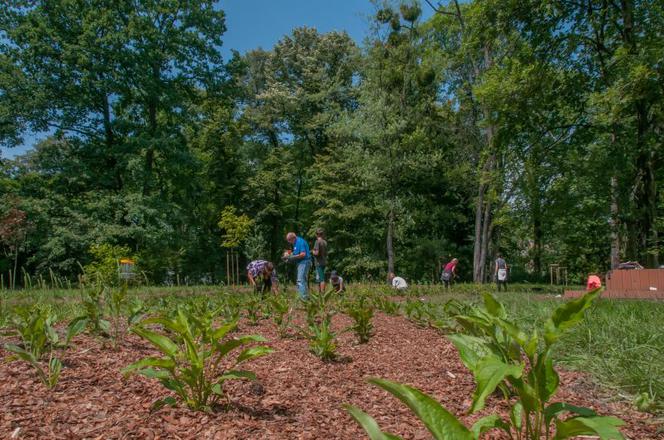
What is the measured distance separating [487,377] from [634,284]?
12.4m

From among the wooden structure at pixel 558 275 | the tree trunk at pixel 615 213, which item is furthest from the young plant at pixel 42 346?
the wooden structure at pixel 558 275

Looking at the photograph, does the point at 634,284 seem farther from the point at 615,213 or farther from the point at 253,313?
the point at 253,313

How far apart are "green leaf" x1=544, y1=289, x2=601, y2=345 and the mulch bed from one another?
0.89 meters

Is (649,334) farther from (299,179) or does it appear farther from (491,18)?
(299,179)

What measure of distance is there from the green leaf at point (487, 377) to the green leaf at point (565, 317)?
359 mm

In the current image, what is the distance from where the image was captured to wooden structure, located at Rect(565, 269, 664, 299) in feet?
33.7

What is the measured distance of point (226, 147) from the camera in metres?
30.5

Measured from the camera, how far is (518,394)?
1.66 meters

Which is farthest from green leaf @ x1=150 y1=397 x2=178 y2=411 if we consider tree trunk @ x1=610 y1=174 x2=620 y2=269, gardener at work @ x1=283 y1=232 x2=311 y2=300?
tree trunk @ x1=610 y1=174 x2=620 y2=269

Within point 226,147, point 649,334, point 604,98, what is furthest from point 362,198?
point 649,334

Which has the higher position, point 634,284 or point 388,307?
point 388,307

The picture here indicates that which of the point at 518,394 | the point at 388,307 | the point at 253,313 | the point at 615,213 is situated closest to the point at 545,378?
the point at 518,394

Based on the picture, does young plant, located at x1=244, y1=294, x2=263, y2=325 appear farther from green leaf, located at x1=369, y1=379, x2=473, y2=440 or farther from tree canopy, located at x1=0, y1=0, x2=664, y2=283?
tree canopy, located at x1=0, y1=0, x2=664, y2=283

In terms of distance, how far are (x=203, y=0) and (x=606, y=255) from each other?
31113 mm
